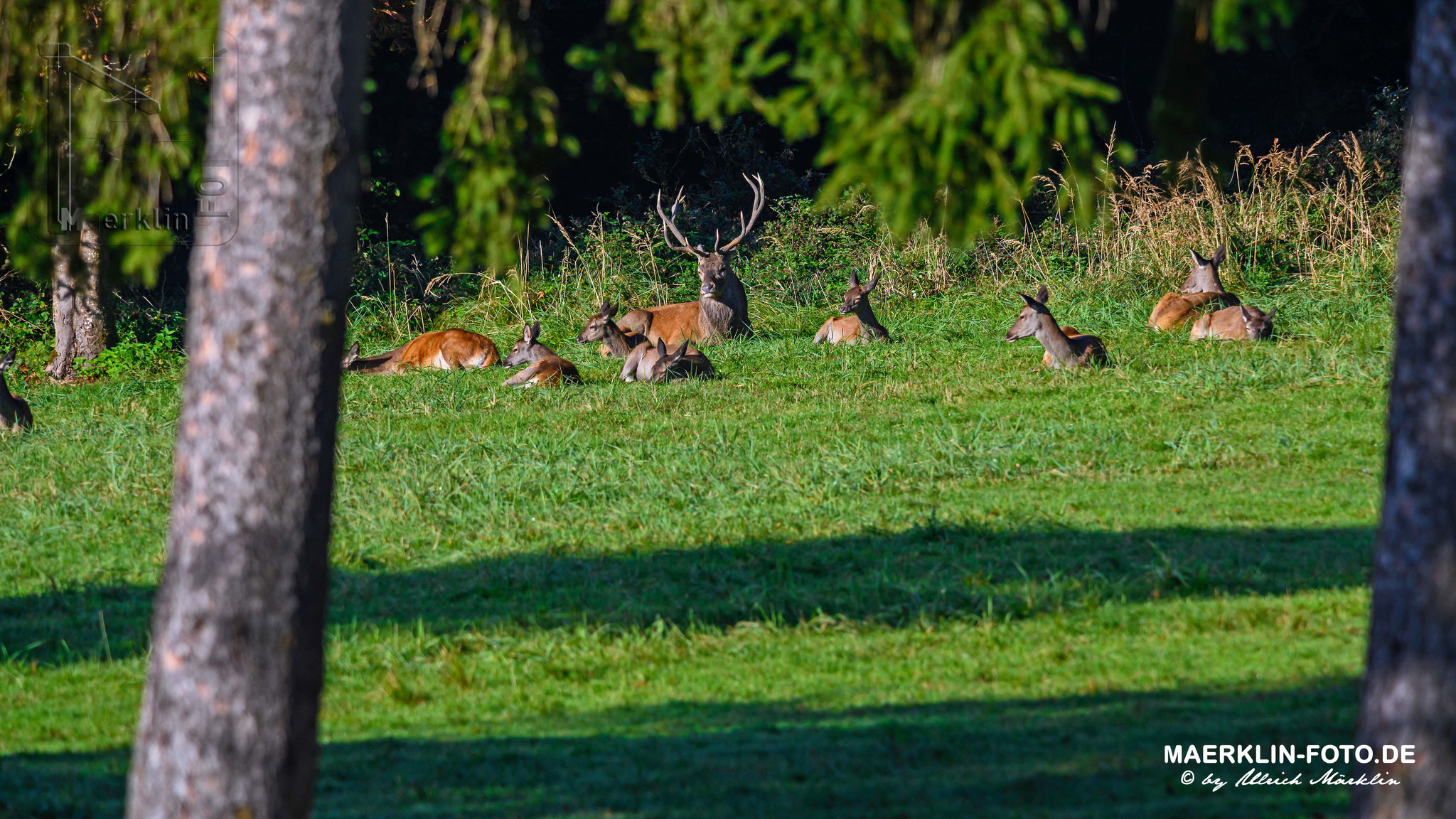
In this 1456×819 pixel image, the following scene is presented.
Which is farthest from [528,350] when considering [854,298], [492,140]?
[492,140]

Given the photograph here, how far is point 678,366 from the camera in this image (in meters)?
14.3

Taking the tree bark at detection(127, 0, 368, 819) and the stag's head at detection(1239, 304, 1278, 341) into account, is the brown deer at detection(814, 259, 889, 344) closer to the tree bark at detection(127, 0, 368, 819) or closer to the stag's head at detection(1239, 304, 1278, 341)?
the stag's head at detection(1239, 304, 1278, 341)

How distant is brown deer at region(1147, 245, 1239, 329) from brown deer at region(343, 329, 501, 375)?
7.23 meters

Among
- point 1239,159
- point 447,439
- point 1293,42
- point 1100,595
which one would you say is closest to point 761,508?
point 1100,595

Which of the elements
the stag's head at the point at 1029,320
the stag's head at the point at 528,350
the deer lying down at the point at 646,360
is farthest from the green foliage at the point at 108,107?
the stag's head at the point at 528,350

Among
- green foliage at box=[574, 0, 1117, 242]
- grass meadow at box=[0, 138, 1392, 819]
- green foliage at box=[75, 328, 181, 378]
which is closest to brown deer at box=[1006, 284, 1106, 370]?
grass meadow at box=[0, 138, 1392, 819]

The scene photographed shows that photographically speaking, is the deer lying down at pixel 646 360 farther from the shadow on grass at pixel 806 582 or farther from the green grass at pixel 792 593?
the shadow on grass at pixel 806 582

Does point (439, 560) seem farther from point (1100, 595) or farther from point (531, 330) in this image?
point (531, 330)

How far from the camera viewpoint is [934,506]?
881 centimetres

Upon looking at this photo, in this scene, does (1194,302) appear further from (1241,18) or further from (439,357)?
(1241,18)

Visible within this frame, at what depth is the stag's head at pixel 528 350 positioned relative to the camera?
1557cm

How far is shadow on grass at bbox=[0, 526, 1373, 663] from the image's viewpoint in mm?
7043

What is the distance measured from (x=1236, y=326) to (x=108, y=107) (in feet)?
38.7

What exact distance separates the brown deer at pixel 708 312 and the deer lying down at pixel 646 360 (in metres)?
2.66
